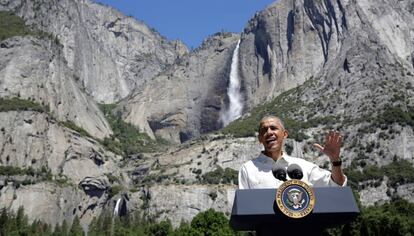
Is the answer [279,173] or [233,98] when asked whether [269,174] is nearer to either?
[279,173]

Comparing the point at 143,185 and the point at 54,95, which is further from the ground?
the point at 54,95

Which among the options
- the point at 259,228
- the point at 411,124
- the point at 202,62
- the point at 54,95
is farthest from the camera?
the point at 202,62

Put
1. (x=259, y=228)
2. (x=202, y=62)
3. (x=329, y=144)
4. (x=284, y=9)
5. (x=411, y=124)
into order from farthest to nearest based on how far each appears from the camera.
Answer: (x=202, y=62)
(x=284, y=9)
(x=411, y=124)
(x=329, y=144)
(x=259, y=228)

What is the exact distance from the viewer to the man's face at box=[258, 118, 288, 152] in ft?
27.7

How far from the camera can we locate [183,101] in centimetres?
18338

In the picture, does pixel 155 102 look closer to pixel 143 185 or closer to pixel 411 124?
pixel 143 185

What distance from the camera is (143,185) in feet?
387

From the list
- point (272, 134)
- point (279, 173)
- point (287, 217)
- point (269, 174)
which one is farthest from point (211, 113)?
point (287, 217)

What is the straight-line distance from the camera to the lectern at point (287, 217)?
24.3 ft

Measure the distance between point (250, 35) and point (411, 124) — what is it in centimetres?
7672

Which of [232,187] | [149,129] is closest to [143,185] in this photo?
[232,187]

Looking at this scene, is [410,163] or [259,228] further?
[410,163]

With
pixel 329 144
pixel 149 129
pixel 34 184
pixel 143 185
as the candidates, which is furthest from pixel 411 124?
pixel 329 144

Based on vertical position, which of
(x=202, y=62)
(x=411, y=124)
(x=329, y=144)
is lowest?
(x=329, y=144)
